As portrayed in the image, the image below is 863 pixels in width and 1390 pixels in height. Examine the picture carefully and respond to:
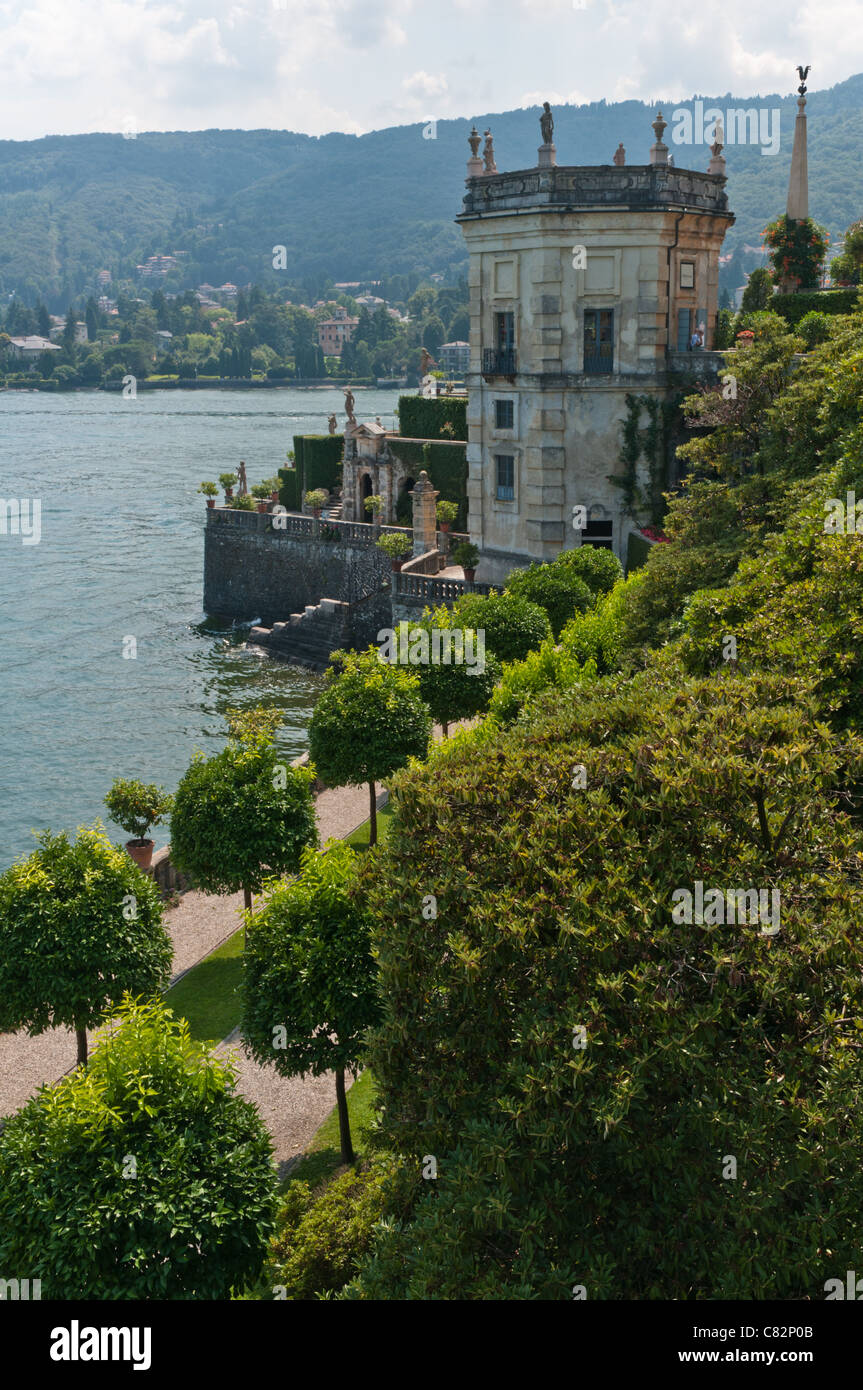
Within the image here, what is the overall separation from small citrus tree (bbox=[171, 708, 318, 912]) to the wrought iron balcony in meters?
24.5

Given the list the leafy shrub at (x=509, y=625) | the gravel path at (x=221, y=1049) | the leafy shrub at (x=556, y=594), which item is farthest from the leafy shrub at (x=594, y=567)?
the gravel path at (x=221, y=1049)

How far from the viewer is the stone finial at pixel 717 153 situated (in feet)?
142

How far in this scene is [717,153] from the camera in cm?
4544

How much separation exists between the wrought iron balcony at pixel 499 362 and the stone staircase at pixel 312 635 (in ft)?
51.8

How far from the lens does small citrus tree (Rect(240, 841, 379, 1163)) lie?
17.3 metres

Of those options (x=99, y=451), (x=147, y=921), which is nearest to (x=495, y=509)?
(x=147, y=921)

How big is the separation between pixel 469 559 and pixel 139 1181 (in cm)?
3880

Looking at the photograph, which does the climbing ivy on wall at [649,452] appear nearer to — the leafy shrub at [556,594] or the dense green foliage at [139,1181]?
the leafy shrub at [556,594]

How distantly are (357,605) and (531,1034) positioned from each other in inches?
1881

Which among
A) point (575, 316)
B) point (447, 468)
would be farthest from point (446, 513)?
point (575, 316)

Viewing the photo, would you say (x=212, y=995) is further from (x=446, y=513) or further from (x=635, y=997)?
(x=446, y=513)

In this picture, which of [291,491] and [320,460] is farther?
[291,491]

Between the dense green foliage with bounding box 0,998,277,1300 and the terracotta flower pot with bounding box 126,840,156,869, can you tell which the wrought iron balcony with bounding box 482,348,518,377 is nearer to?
the terracotta flower pot with bounding box 126,840,156,869

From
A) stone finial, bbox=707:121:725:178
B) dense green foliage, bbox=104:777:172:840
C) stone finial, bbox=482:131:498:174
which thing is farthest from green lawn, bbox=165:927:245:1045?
stone finial, bbox=707:121:725:178
